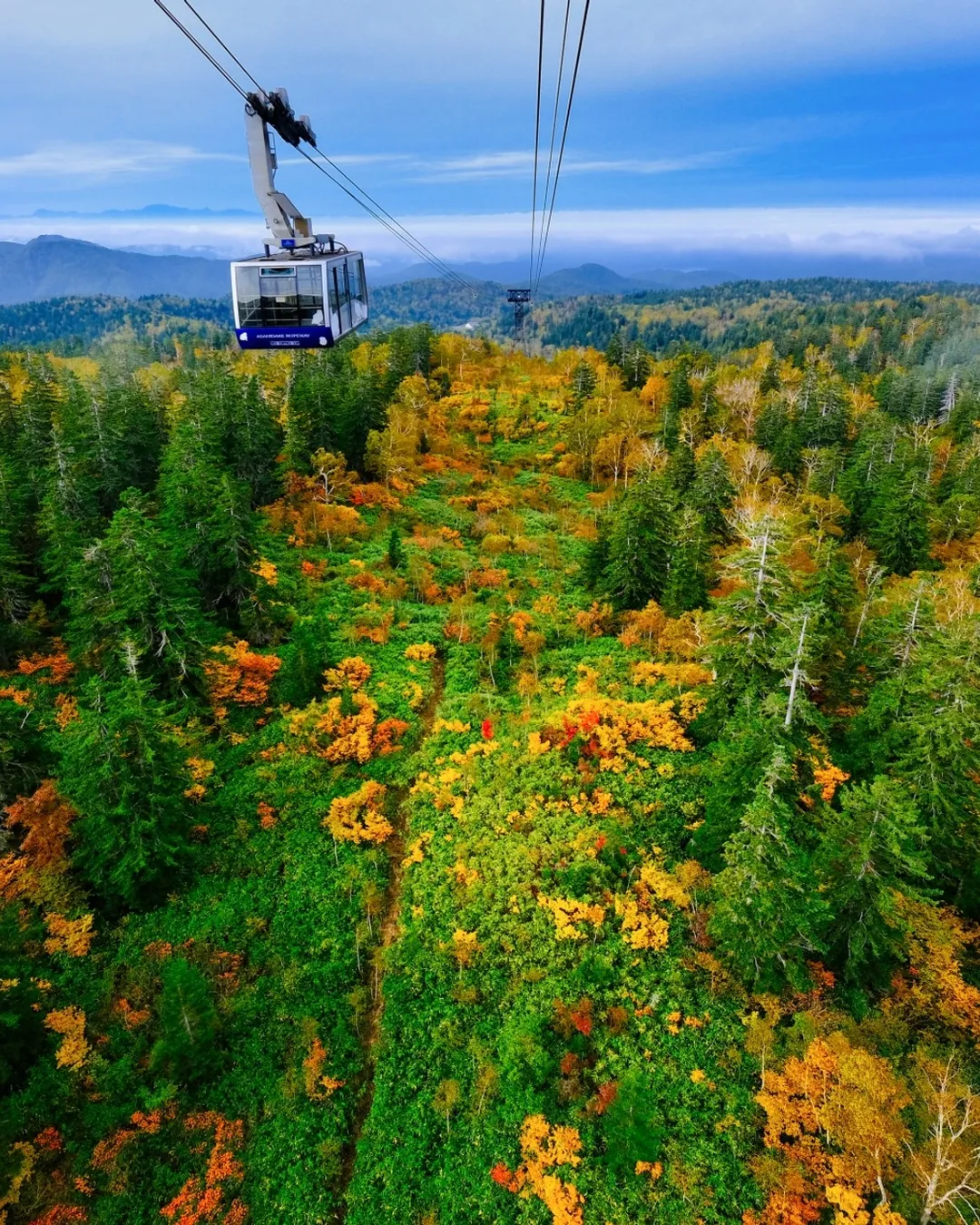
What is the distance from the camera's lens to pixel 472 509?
55.7m

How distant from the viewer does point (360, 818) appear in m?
25.2

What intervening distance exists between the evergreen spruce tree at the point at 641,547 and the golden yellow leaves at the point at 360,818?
62.0 feet

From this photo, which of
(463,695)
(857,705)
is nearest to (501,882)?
(463,695)

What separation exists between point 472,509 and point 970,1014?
45763 mm

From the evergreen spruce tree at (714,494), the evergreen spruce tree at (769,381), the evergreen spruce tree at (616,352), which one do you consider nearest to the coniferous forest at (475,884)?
the evergreen spruce tree at (714,494)

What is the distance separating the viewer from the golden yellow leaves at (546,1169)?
1430 centimetres

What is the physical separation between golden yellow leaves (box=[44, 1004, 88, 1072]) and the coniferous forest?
0.10 meters

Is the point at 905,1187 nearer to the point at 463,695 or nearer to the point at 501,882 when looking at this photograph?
the point at 501,882

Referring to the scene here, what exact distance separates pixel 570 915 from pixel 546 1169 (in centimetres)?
676

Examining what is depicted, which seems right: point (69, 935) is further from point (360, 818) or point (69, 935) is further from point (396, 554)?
point (396, 554)

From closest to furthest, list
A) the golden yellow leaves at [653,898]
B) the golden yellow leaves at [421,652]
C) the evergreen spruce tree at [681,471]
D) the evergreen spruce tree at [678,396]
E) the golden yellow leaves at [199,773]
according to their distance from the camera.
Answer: the golden yellow leaves at [653,898]
the golden yellow leaves at [199,773]
the golden yellow leaves at [421,652]
the evergreen spruce tree at [681,471]
the evergreen spruce tree at [678,396]

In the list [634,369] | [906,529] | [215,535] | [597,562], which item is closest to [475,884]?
[215,535]

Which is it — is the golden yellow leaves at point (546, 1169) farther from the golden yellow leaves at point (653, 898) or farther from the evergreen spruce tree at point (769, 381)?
the evergreen spruce tree at point (769, 381)

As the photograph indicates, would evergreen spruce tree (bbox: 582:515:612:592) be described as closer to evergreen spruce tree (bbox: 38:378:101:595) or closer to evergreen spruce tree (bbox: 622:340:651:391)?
evergreen spruce tree (bbox: 38:378:101:595)
